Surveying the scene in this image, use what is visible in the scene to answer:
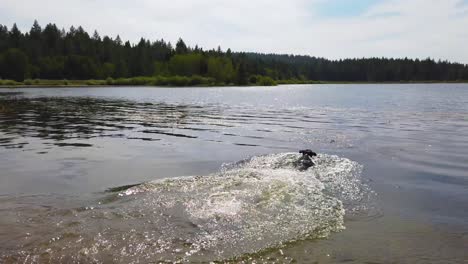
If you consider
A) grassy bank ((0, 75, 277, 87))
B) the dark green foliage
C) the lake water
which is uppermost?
the dark green foliage

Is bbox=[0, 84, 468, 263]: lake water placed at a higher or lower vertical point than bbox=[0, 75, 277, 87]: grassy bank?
lower

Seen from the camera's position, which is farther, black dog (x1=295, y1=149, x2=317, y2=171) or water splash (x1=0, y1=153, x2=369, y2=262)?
black dog (x1=295, y1=149, x2=317, y2=171)

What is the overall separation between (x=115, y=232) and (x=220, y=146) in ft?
42.0

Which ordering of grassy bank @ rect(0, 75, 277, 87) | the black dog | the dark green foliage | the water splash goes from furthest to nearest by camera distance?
grassy bank @ rect(0, 75, 277, 87)
the dark green foliage
the black dog
the water splash

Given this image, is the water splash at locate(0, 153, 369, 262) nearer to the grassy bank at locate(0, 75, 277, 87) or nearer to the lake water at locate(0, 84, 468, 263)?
the lake water at locate(0, 84, 468, 263)

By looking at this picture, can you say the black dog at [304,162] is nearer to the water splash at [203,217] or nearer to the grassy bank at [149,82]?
the water splash at [203,217]

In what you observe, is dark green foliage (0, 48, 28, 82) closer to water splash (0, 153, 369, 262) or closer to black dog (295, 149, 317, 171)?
black dog (295, 149, 317, 171)

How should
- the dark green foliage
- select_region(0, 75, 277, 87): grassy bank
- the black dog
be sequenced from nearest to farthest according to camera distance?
the black dog < the dark green foliage < select_region(0, 75, 277, 87): grassy bank

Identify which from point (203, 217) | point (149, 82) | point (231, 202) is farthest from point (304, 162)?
point (149, 82)

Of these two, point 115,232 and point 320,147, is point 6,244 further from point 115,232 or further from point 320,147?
point 320,147

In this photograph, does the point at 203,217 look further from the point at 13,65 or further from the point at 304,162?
the point at 13,65

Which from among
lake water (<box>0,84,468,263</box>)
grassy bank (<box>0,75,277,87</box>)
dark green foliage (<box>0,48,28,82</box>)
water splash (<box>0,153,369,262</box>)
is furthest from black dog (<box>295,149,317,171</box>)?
dark green foliage (<box>0,48,28,82</box>)

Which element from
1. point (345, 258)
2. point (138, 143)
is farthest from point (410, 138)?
point (345, 258)

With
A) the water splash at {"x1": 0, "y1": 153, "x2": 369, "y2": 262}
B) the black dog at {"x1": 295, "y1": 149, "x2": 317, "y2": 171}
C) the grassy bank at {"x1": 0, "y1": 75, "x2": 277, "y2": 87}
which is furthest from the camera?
the grassy bank at {"x1": 0, "y1": 75, "x2": 277, "y2": 87}
